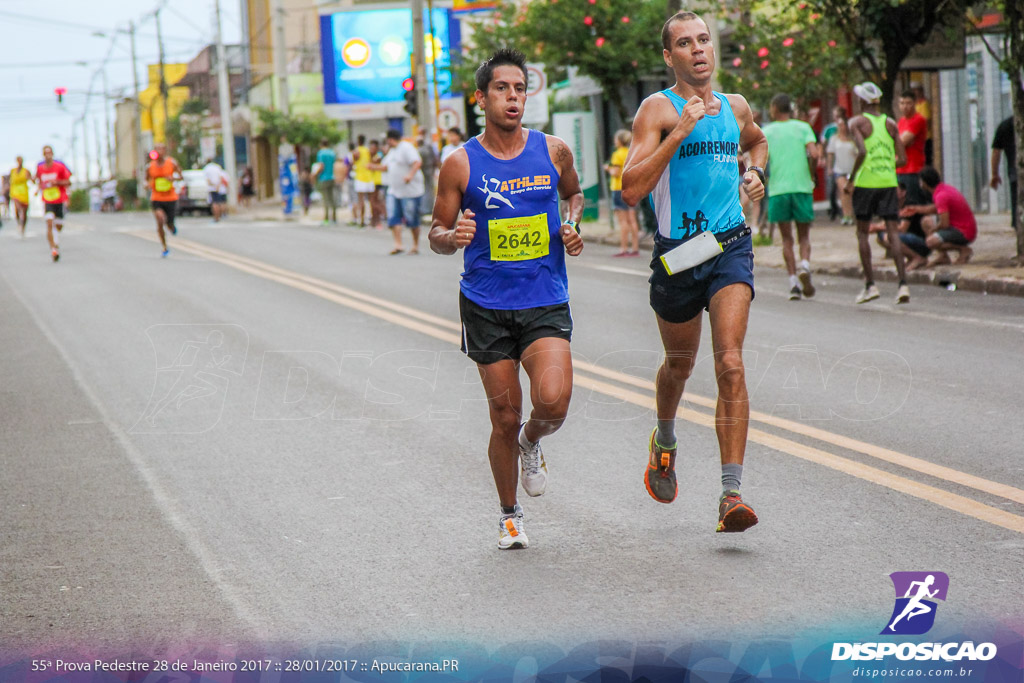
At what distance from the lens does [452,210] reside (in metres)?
5.23

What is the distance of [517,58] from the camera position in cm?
522

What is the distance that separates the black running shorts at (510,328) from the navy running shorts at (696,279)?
416 millimetres

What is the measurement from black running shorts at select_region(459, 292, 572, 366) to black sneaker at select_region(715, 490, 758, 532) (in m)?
0.86

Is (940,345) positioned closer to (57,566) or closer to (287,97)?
(57,566)

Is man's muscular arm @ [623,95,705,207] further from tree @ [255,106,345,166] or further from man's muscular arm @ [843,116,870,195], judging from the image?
tree @ [255,106,345,166]

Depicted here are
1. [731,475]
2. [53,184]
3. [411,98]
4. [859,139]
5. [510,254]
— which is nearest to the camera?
[731,475]

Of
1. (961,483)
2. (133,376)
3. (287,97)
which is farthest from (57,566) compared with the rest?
(287,97)

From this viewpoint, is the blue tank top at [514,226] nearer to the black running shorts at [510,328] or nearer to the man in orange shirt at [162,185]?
the black running shorts at [510,328]

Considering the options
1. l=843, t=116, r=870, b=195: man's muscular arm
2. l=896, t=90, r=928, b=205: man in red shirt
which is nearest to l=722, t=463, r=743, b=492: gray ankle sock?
l=843, t=116, r=870, b=195: man's muscular arm

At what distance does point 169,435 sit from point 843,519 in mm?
4142

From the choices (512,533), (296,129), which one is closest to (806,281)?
(512,533)

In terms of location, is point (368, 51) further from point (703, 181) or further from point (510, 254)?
point (510, 254)

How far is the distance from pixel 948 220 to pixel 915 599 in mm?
10779

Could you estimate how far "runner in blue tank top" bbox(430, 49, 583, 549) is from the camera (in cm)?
514
